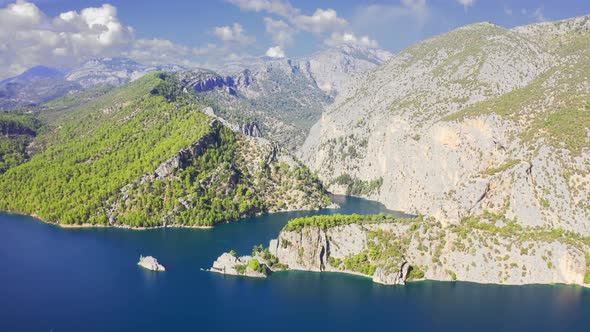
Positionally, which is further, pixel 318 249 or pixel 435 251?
pixel 318 249

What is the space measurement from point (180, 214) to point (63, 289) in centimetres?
5742

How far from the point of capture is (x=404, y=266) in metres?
109

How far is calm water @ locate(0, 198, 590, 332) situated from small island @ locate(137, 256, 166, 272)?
1671 millimetres

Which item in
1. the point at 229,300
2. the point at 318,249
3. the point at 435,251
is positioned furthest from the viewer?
the point at 318,249

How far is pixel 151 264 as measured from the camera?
373 ft

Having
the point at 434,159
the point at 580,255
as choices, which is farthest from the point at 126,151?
the point at 580,255

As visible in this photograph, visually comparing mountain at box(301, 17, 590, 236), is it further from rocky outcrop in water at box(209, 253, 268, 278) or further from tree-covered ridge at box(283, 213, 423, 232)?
rocky outcrop in water at box(209, 253, 268, 278)

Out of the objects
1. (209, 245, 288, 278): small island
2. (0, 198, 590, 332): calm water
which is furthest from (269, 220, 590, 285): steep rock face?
(0, 198, 590, 332): calm water

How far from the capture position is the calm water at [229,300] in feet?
290

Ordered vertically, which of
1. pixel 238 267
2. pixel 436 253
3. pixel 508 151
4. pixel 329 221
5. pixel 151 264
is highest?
pixel 508 151

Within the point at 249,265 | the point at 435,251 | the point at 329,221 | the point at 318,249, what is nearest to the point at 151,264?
the point at 249,265

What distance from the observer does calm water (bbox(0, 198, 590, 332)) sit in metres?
88.3

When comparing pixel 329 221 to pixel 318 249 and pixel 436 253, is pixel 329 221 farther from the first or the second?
pixel 436 253

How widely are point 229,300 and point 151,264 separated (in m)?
24.9
